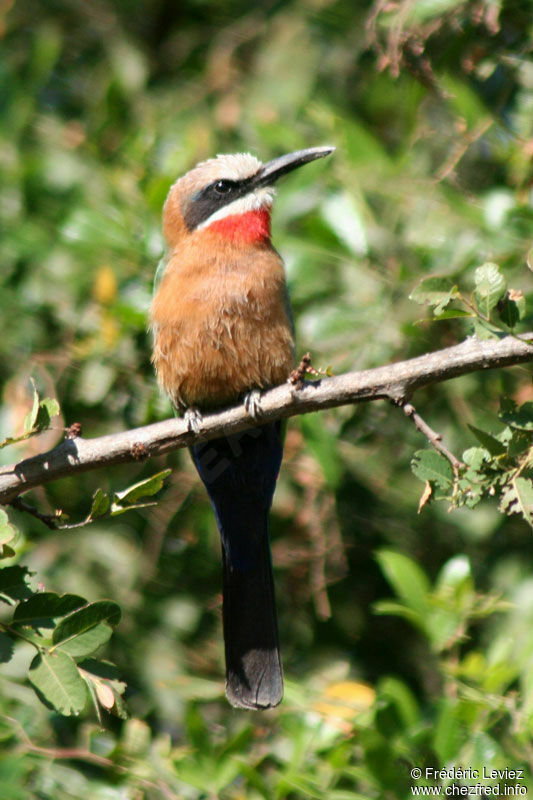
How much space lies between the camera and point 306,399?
2865 millimetres

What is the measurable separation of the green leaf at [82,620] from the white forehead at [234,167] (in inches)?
84.5

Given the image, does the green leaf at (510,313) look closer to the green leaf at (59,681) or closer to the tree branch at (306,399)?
the tree branch at (306,399)

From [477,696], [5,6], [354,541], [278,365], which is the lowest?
[354,541]

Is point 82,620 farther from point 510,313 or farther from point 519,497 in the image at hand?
point 510,313

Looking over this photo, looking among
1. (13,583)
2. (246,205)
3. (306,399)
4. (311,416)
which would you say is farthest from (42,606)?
(246,205)

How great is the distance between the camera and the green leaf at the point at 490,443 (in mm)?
2562

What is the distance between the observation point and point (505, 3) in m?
3.60

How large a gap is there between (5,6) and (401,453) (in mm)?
3141

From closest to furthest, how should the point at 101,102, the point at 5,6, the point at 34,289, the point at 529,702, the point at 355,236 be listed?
the point at 529,702 < the point at 355,236 < the point at 34,289 < the point at 101,102 < the point at 5,6

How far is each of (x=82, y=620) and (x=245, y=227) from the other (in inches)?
75.4

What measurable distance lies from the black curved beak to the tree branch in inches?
50.3

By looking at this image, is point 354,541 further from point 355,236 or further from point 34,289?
point 34,289

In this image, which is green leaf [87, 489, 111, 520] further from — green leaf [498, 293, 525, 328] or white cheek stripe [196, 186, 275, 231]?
white cheek stripe [196, 186, 275, 231]

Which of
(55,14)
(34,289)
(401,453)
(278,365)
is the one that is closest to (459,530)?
(401,453)
